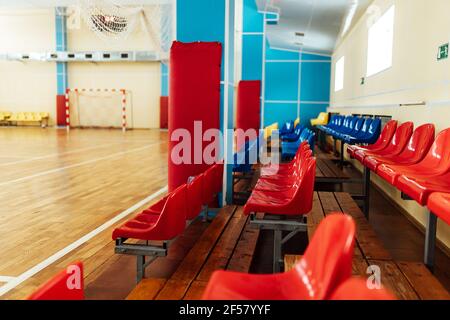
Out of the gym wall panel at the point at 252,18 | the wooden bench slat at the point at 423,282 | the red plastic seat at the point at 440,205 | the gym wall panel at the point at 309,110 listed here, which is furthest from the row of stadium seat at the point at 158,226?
the gym wall panel at the point at 309,110

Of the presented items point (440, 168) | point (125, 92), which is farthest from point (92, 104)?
point (440, 168)

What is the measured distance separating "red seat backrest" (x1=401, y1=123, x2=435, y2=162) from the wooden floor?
7.97 feet

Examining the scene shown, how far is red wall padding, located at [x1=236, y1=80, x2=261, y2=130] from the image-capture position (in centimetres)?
918

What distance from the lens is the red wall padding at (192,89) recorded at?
3.85 m

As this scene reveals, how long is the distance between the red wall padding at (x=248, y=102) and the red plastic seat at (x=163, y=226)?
22.2ft

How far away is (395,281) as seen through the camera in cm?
196

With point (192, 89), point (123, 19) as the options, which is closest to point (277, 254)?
point (192, 89)

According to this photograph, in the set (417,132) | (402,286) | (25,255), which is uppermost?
(417,132)

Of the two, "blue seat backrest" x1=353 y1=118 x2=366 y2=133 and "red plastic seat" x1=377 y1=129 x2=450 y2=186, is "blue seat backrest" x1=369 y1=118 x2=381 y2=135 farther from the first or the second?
"red plastic seat" x1=377 y1=129 x2=450 y2=186

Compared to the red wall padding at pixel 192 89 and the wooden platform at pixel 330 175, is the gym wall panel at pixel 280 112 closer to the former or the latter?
the wooden platform at pixel 330 175

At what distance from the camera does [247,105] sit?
9.22 meters

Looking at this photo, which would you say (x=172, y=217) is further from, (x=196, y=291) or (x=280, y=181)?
(x=280, y=181)

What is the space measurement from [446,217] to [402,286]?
37 centimetres

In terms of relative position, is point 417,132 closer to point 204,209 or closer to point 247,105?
point 204,209
